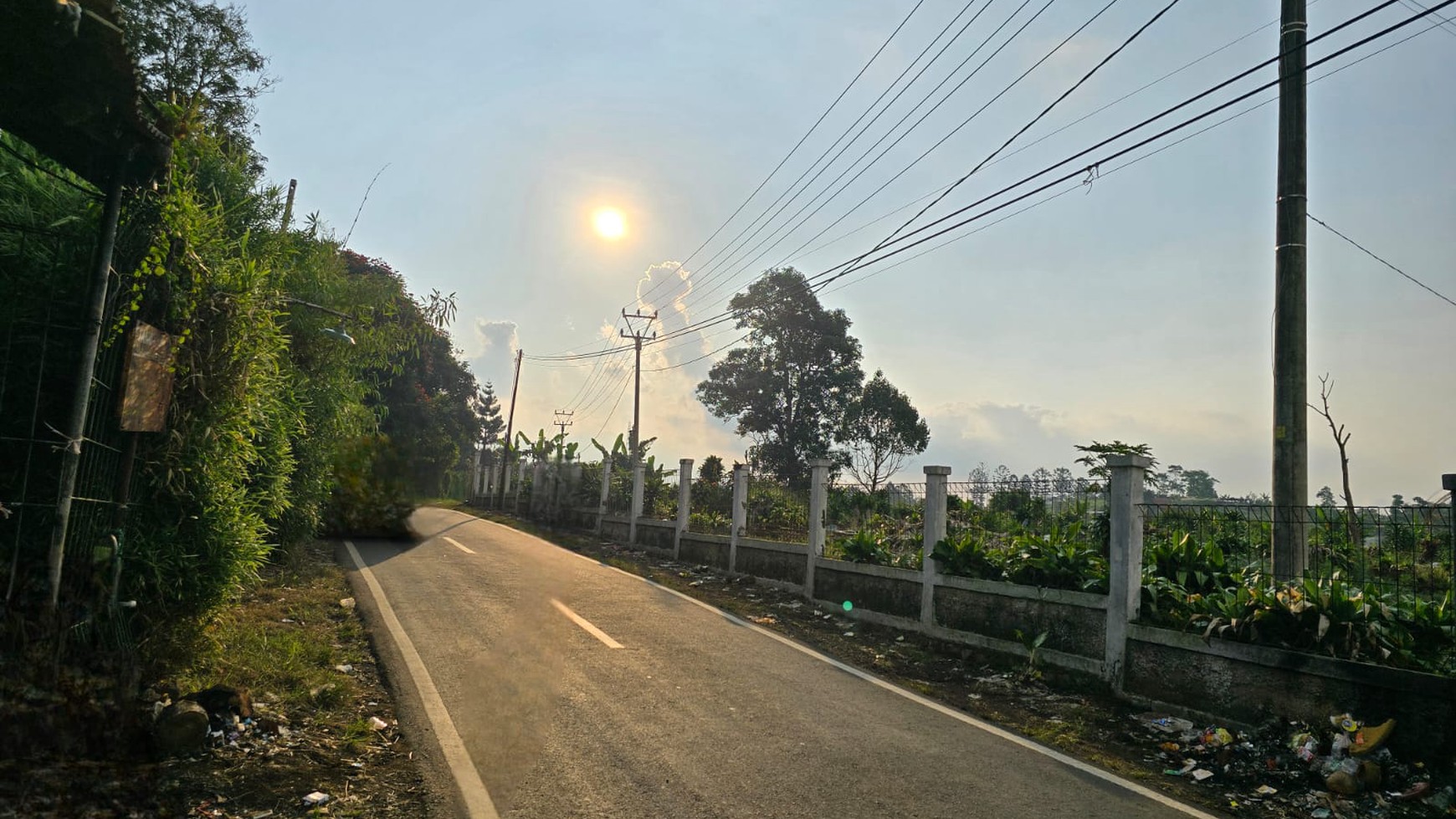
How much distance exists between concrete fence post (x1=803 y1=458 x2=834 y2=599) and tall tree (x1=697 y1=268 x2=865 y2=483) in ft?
90.4

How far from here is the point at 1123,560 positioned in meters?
8.57

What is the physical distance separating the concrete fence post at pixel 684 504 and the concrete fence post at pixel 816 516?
257 inches

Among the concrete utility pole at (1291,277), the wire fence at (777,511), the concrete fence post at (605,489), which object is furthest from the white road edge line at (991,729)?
the concrete fence post at (605,489)

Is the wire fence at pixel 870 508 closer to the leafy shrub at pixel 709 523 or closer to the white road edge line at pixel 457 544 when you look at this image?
the leafy shrub at pixel 709 523

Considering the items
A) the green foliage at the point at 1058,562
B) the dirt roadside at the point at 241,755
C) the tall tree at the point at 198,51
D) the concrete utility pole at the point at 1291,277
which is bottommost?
the dirt roadside at the point at 241,755

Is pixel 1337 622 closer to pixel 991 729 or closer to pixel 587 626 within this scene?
pixel 991 729

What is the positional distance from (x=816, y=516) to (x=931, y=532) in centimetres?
321

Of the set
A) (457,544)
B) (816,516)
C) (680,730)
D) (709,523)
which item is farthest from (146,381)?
(709,523)

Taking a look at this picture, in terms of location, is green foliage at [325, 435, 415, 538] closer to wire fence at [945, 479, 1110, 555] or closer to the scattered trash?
wire fence at [945, 479, 1110, 555]

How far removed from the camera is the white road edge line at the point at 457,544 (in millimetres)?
17856

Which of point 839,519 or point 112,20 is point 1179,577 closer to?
point 839,519

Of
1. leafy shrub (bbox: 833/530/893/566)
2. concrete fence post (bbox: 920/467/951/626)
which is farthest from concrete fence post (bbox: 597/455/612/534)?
concrete fence post (bbox: 920/467/951/626)

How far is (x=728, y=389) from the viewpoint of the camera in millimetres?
44281

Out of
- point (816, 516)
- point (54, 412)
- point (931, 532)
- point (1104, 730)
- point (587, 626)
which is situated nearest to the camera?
point (54, 412)
